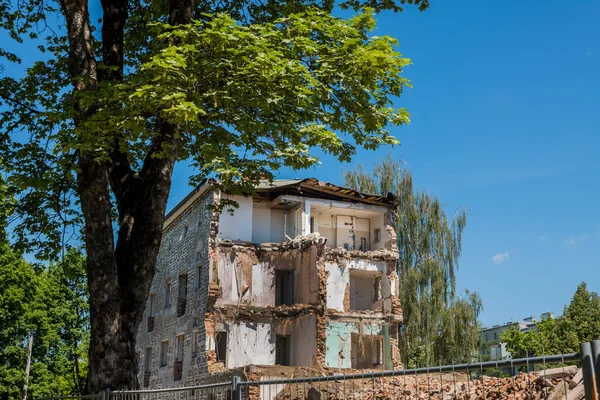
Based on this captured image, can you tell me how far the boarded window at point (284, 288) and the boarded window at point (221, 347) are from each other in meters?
3.49

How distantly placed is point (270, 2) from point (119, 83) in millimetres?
4612

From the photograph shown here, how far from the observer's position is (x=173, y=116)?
10484mm

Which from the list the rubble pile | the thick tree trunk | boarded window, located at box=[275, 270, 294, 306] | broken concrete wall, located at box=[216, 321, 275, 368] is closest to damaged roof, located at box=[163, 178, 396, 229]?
the rubble pile

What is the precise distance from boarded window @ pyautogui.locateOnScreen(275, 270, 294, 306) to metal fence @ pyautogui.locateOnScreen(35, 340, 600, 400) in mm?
21316

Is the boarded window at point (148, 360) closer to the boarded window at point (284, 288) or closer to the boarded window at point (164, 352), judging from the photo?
the boarded window at point (164, 352)

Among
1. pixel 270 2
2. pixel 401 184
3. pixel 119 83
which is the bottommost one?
pixel 119 83

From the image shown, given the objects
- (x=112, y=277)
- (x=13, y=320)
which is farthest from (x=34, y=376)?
(x=112, y=277)

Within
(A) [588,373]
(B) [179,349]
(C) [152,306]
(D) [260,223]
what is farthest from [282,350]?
(A) [588,373]

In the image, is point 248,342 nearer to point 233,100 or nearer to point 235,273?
point 235,273

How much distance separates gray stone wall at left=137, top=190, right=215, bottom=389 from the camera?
3372 cm

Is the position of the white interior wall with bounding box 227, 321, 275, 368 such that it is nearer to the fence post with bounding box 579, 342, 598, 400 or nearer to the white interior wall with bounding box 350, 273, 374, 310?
the white interior wall with bounding box 350, 273, 374, 310

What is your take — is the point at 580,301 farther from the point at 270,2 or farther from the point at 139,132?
the point at 139,132

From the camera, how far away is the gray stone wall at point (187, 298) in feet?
111

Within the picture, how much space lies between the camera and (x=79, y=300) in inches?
1847
